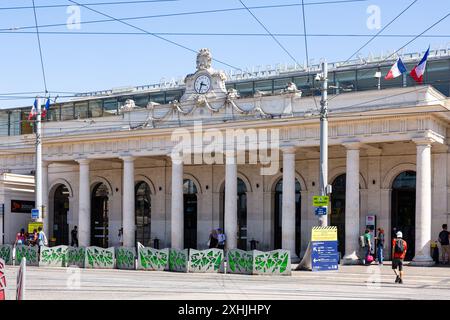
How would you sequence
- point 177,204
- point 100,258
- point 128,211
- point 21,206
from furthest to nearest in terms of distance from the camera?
point 21,206, point 128,211, point 177,204, point 100,258

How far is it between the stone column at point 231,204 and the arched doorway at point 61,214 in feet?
59.4

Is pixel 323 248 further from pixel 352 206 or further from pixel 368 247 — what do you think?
pixel 352 206

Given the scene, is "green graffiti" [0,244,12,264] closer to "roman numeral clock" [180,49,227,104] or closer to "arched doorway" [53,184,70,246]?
"roman numeral clock" [180,49,227,104]

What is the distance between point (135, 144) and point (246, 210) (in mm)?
8126

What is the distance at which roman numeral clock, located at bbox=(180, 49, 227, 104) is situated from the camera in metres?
43.1

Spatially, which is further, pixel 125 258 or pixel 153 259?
pixel 125 258

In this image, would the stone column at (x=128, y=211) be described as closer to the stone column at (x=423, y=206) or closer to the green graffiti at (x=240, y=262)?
the green graffiti at (x=240, y=262)

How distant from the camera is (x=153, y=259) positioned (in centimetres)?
3309


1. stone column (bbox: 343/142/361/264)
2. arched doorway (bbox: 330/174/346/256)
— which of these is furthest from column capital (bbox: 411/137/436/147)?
arched doorway (bbox: 330/174/346/256)

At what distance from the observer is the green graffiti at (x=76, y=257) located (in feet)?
115

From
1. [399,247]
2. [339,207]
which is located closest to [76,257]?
[339,207]

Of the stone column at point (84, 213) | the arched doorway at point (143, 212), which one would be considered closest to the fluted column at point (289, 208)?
the arched doorway at point (143, 212)

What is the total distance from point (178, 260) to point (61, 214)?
25.5 metres
